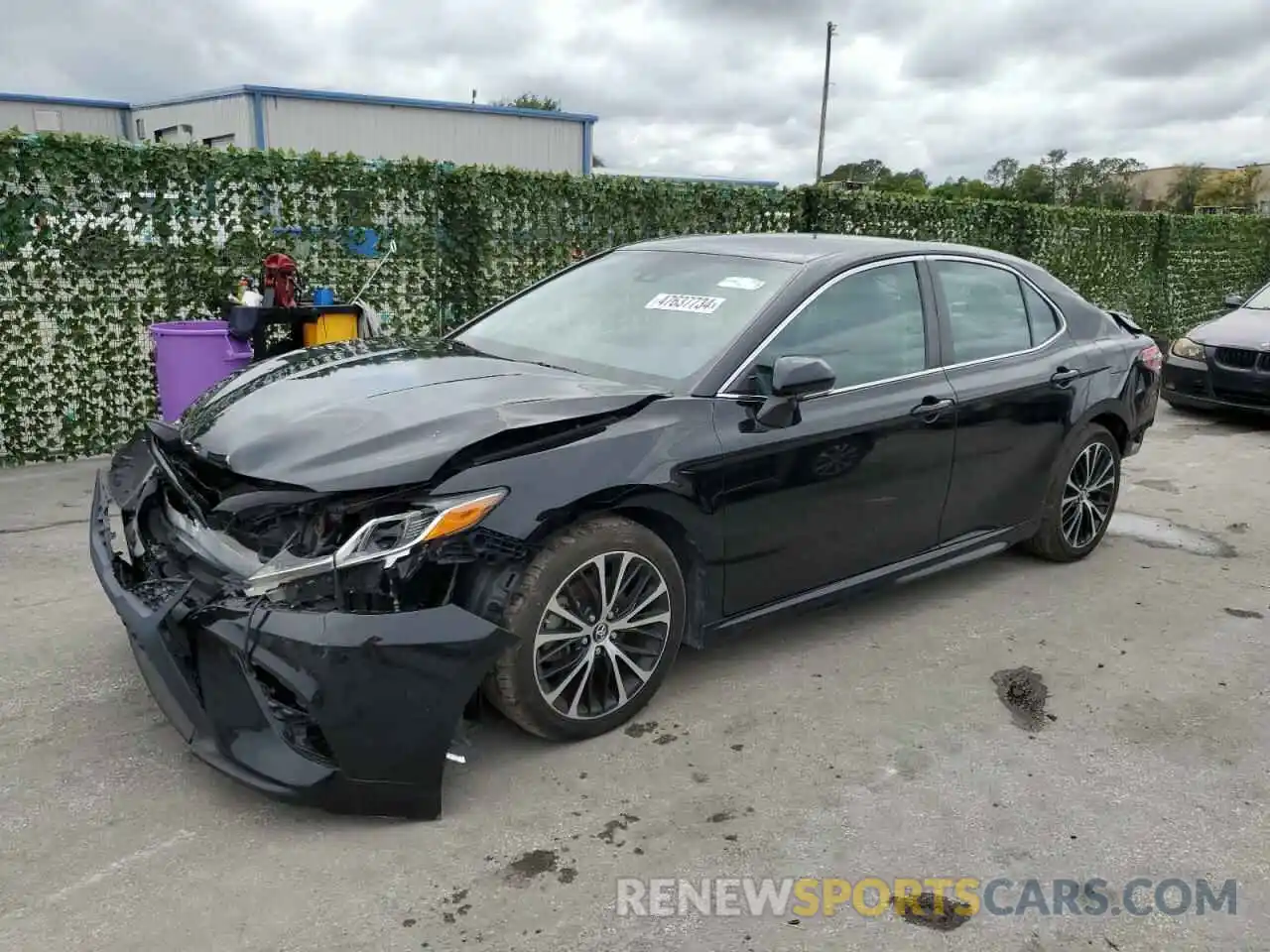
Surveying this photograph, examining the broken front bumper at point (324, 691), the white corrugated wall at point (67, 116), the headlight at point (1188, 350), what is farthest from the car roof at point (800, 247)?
the white corrugated wall at point (67, 116)

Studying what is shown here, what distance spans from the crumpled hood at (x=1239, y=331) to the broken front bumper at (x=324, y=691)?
8.61 metres

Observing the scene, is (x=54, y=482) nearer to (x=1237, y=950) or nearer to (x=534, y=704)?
(x=534, y=704)

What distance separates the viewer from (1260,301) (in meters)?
10.1

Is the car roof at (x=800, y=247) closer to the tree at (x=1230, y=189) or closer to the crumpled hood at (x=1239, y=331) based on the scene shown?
the crumpled hood at (x=1239, y=331)

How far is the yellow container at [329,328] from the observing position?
678 centimetres

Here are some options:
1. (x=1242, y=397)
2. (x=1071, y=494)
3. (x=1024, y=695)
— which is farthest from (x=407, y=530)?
(x=1242, y=397)

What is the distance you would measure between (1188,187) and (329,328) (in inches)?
2941

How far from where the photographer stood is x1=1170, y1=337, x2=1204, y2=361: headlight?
30.6 feet

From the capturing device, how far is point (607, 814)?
2951 mm

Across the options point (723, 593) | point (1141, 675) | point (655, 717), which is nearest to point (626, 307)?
point (723, 593)

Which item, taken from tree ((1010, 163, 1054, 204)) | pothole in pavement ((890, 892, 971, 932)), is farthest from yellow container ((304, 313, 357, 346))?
tree ((1010, 163, 1054, 204))

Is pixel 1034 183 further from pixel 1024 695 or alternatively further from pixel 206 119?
pixel 1024 695

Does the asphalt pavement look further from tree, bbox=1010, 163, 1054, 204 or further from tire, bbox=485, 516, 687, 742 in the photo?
tree, bbox=1010, 163, 1054, 204

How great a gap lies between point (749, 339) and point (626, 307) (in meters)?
0.66
